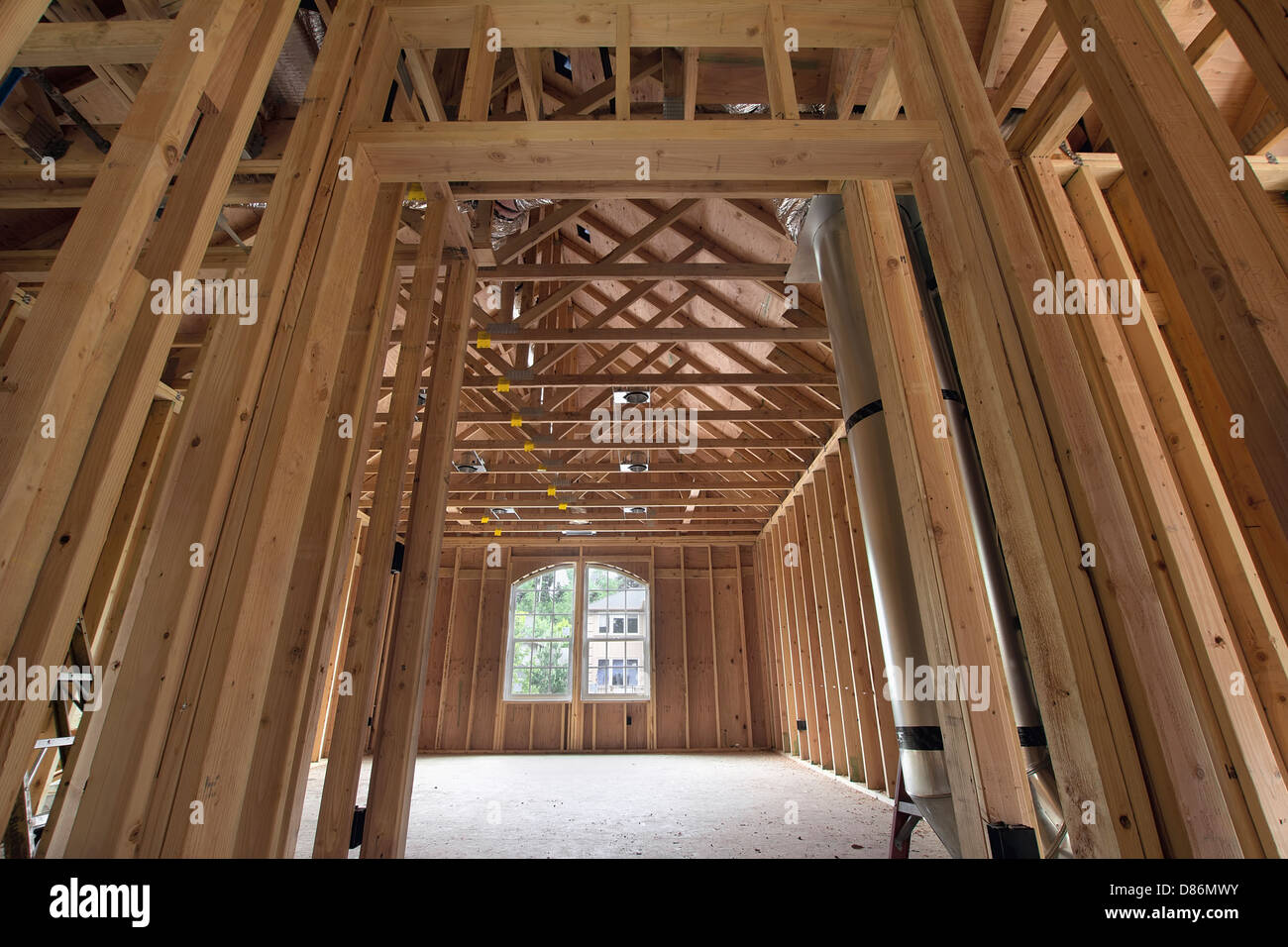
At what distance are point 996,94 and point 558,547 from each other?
8.74 meters

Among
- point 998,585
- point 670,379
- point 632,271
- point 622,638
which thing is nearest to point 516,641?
point 622,638

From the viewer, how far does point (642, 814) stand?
14.3ft

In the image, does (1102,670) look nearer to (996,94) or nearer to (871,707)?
(996,94)

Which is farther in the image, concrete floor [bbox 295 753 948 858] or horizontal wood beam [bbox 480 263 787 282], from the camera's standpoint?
horizontal wood beam [bbox 480 263 787 282]

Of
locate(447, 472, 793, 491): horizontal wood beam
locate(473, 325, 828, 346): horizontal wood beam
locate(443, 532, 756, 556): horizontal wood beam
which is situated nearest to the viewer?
locate(473, 325, 828, 346): horizontal wood beam

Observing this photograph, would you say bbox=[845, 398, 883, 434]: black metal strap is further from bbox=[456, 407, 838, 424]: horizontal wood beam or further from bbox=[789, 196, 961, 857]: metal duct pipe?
bbox=[456, 407, 838, 424]: horizontal wood beam

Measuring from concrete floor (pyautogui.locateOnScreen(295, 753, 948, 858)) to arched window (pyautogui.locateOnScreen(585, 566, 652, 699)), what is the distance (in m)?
2.15

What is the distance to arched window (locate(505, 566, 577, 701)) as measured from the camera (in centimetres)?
954

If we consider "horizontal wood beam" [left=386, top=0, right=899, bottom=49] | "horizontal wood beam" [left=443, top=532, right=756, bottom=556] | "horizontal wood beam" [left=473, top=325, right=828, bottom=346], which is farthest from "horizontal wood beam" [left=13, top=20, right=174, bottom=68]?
"horizontal wood beam" [left=443, top=532, right=756, bottom=556]

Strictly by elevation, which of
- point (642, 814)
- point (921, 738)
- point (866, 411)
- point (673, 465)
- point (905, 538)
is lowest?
point (642, 814)

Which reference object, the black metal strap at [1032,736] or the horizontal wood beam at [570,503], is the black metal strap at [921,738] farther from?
the horizontal wood beam at [570,503]

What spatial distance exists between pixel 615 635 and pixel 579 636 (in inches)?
23.7

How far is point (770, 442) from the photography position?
21.4 feet

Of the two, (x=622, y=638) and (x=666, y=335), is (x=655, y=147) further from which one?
(x=622, y=638)
